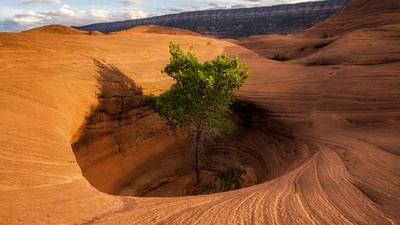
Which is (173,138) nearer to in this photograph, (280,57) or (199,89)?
(199,89)

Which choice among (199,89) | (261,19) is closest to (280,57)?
(199,89)

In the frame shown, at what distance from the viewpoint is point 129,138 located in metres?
17.5

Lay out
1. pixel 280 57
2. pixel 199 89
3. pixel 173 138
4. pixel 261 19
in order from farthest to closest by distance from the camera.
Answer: pixel 261 19
pixel 280 57
pixel 173 138
pixel 199 89

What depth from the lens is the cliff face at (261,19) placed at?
12225 cm

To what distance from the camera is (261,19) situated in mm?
165500

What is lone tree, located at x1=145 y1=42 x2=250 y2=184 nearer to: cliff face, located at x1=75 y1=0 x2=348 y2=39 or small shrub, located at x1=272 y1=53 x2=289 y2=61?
small shrub, located at x1=272 y1=53 x2=289 y2=61

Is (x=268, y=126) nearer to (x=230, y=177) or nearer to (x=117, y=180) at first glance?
(x=230, y=177)

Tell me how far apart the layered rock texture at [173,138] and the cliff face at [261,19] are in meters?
102

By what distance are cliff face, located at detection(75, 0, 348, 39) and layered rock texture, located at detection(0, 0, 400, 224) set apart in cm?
10193

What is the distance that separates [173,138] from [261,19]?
6441 inches

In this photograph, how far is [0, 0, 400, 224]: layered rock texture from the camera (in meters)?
5.81

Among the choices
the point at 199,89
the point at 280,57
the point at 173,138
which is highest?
the point at 280,57

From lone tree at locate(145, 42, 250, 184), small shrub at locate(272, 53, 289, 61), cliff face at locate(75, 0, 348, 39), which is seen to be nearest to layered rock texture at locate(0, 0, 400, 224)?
lone tree at locate(145, 42, 250, 184)

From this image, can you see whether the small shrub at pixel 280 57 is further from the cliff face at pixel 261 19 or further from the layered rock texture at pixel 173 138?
the cliff face at pixel 261 19
